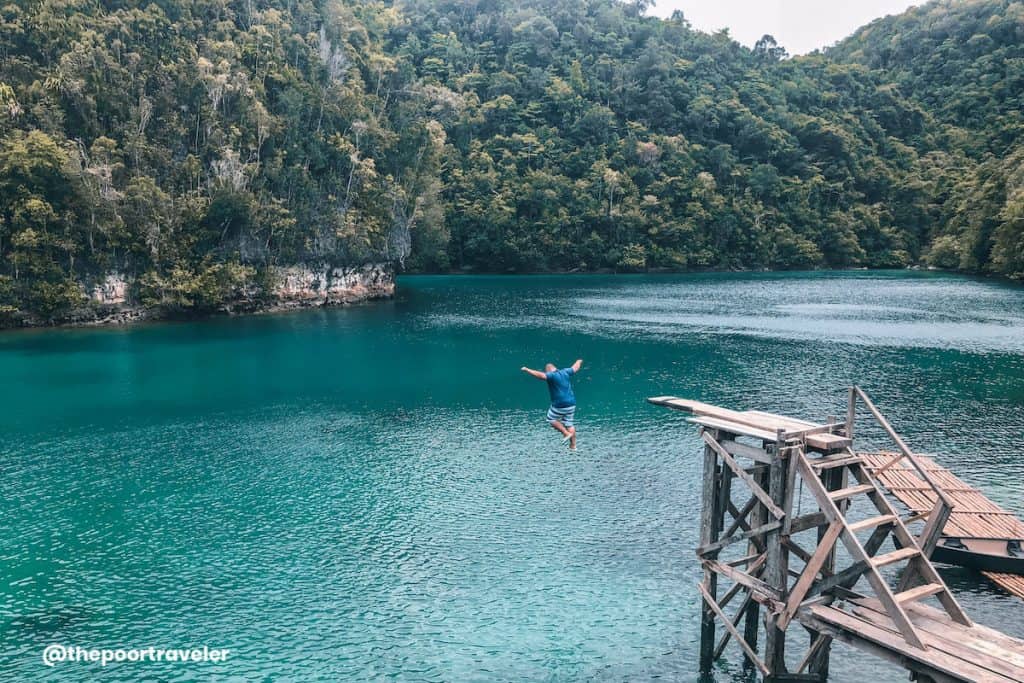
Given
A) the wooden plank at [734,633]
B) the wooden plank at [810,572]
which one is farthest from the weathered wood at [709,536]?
the wooden plank at [810,572]

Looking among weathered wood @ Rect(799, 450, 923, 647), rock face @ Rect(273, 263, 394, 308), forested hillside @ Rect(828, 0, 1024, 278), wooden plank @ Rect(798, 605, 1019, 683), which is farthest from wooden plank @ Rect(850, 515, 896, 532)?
forested hillside @ Rect(828, 0, 1024, 278)

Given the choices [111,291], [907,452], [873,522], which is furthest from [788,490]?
[111,291]

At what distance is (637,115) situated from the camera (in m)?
122

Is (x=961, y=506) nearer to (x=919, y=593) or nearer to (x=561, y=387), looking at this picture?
(x=919, y=593)

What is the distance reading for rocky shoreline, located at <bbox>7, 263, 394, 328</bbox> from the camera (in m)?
58.3

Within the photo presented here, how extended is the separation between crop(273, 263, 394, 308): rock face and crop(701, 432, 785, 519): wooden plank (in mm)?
61208

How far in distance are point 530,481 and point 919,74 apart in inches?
A: 5690

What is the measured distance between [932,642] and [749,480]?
3.53 meters

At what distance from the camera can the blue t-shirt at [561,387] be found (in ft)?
58.0

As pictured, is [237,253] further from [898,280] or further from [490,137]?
[898,280]

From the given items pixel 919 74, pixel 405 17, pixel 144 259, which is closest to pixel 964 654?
pixel 144 259

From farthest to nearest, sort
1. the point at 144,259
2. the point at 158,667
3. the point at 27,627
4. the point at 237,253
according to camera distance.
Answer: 1. the point at 237,253
2. the point at 144,259
3. the point at 27,627
4. the point at 158,667

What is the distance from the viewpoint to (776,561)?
1251 centimetres

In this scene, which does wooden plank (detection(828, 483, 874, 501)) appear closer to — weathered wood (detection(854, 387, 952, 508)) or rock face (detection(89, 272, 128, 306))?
weathered wood (detection(854, 387, 952, 508))
